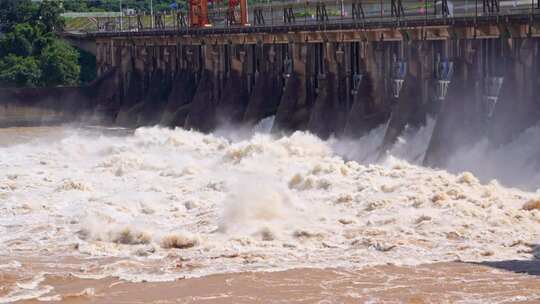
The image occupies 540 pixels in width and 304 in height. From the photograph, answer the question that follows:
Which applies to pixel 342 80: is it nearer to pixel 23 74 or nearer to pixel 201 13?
pixel 201 13

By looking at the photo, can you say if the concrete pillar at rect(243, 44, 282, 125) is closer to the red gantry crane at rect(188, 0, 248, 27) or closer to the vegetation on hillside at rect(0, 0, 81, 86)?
the red gantry crane at rect(188, 0, 248, 27)

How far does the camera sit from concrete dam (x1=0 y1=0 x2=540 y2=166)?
1633 inches

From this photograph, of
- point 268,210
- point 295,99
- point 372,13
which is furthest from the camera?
point 372,13

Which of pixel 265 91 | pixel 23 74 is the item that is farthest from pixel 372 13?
pixel 23 74

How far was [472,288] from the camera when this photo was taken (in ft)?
86.7

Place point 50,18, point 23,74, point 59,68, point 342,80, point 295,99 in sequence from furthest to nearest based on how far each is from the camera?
point 50,18 < point 23,74 < point 59,68 < point 295,99 < point 342,80

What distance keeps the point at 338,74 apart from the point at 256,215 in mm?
20155

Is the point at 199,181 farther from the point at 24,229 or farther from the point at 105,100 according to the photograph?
the point at 105,100

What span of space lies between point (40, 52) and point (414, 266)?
193 feet

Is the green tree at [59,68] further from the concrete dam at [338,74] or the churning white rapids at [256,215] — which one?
the churning white rapids at [256,215]

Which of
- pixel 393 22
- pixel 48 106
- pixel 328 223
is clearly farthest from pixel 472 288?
pixel 48 106

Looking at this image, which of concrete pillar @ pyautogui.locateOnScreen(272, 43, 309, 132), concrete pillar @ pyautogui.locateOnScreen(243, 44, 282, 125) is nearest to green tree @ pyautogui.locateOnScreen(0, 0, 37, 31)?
concrete pillar @ pyautogui.locateOnScreen(243, 44, 282, 125)

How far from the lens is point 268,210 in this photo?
34.3 meters

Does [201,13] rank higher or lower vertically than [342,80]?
higher
